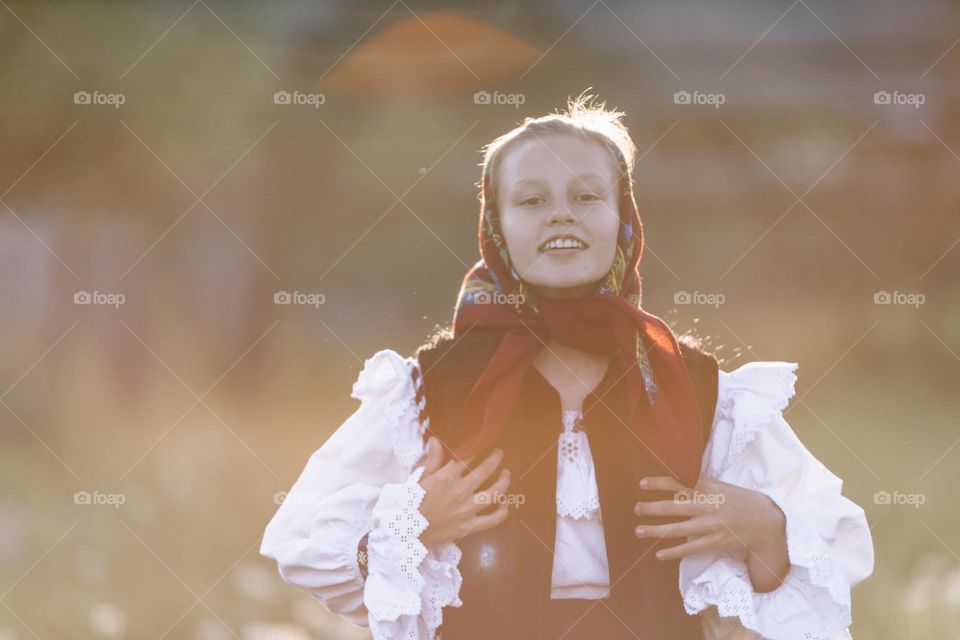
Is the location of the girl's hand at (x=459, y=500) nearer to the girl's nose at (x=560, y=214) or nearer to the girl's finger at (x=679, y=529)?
the girl's finger at (x=679, y=529)

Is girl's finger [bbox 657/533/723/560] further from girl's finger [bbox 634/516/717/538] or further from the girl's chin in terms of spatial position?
the girl's chin

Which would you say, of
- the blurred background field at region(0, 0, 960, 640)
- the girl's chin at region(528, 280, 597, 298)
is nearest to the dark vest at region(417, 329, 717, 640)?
the girl's chin at region(528, 280, 597, 298)

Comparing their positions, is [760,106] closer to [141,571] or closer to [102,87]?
[102,87]

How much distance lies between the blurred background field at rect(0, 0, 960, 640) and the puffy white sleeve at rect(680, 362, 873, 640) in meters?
1.98

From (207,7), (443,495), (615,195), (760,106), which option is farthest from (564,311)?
(207,7)

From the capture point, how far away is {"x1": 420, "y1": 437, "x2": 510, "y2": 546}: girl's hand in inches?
59.1

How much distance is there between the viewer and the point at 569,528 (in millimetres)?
1533

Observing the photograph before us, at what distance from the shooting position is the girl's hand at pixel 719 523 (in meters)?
1.49

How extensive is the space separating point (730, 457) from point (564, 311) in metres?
0.32

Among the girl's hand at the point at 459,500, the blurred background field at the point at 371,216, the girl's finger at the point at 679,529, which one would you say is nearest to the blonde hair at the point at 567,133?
the girl's hand at the point at 459,500

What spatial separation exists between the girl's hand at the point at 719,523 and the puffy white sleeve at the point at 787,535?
2 cm

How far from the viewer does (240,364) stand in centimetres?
375

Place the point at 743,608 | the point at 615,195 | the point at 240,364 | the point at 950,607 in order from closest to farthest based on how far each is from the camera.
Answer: the point at 743,608 < the point at 615,195 < the point at 950,607 < the point at 240,364

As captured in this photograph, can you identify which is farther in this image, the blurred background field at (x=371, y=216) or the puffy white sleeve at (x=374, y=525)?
the blurred background field at (x=371, y=216)
